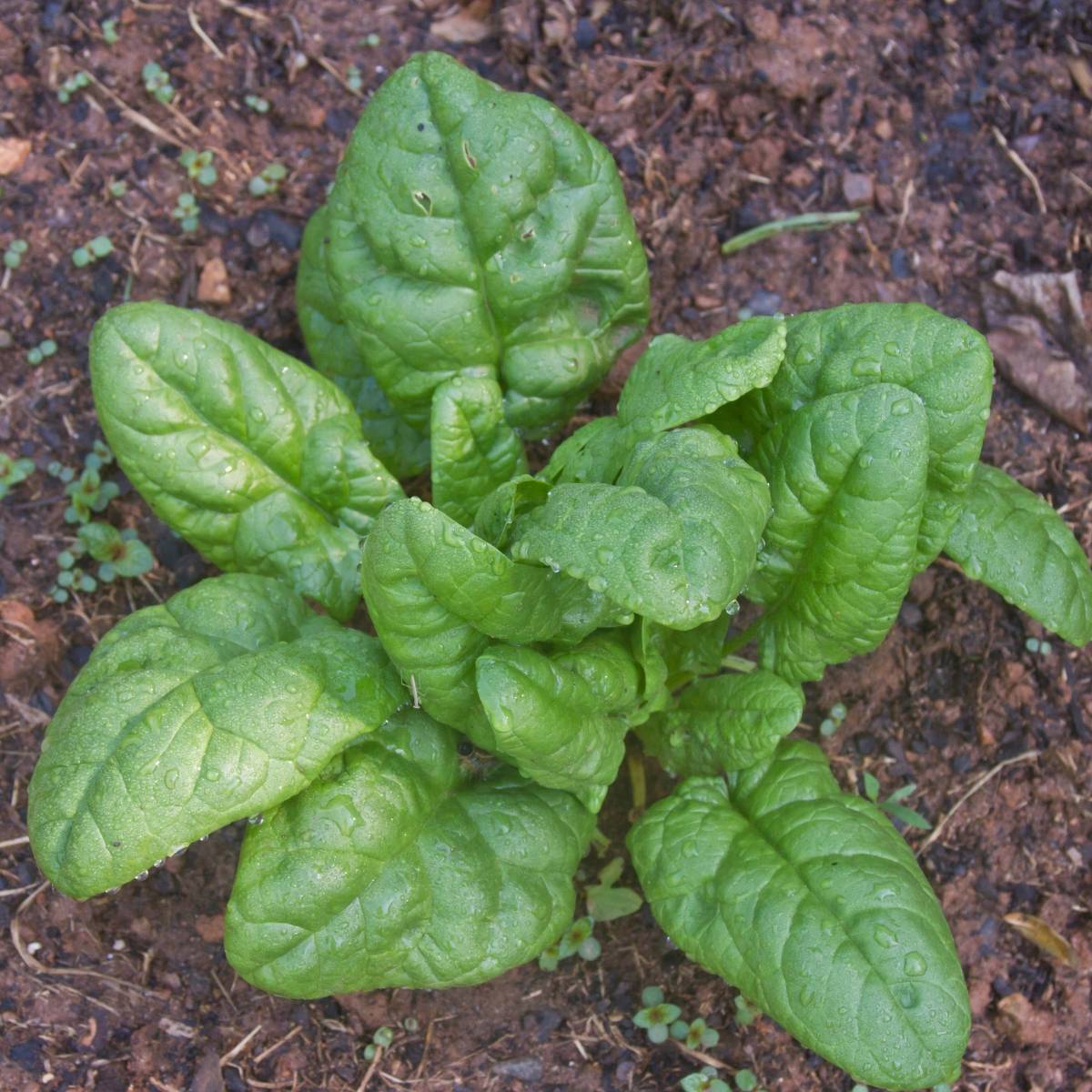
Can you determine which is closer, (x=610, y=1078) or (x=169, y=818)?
(x=169, y=818)

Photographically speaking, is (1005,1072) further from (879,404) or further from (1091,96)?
(1091,96)

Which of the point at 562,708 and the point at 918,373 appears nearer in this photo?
the point at 562,708

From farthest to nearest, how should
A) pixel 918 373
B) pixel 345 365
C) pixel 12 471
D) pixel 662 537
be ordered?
pixel 12 471, pixel 345 365, pixel 918 373, pixel 662 537

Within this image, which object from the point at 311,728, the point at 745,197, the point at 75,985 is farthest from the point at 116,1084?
the point at 745,197

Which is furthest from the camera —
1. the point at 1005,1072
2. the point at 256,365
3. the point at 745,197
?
the point at 745,197

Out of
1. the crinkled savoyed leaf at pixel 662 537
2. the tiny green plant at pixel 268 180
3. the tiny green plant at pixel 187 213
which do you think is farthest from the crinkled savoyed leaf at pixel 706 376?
the tiny green plant at pixel 187 213

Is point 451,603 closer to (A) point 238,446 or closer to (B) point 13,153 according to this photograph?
(A) point 238,446

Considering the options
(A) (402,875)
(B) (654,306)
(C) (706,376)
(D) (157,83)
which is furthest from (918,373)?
(D) (157,83)
